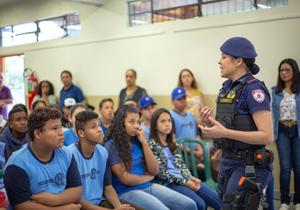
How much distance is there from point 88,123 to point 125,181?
1.91ft

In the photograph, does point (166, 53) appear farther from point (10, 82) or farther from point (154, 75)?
point (10, 82)

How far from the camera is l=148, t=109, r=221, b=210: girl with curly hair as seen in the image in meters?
3.39

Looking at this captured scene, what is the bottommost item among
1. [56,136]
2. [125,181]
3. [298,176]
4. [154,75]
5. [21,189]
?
[298,176]

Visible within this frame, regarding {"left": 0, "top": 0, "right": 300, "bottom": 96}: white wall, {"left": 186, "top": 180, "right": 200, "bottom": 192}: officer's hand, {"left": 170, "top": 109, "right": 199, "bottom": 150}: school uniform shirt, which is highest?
{"left": 0, "top": 0, "right": 300, "bottom": 96}: white wall

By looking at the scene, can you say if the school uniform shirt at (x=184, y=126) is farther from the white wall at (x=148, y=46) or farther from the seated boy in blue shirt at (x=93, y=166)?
the seated boy in blue shirt at (x=93, y=166)

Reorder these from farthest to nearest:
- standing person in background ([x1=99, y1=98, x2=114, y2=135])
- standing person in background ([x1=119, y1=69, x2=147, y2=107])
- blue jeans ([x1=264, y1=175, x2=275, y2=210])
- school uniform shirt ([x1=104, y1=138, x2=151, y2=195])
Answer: standing person in background ([x1=119, y1=69, x2=147, y2=107]), standing person in background ([x1=99, y1=98, x2=114, y2=135]), blue jeans ([x1=264, y1=175, x2=275, y2=210]), school uniform shirt ([x1=104, y1=138, x2=151, y2=195])

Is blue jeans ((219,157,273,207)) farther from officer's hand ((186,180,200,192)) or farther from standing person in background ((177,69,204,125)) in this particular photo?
standing person in background ((177,69,204,125))

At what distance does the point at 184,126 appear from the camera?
4914 mm

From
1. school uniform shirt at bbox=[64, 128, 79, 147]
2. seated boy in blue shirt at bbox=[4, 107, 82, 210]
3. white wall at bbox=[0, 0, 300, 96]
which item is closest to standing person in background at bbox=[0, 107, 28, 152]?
school uniform shirt at bbox=[64, 128, 79, 147]

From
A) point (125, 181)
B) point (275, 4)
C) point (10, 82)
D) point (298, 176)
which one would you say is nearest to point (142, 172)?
point (125, 181)

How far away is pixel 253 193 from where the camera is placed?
2191mm

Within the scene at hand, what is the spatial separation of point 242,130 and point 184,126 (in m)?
2.66

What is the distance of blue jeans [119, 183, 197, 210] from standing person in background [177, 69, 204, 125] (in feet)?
8.40

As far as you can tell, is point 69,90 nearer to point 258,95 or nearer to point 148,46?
point 148,46
